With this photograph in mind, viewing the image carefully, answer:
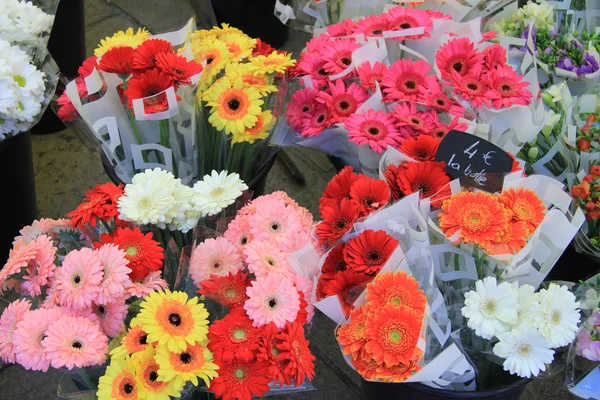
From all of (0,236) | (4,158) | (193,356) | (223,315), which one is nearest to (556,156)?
(223,315)

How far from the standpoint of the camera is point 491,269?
1.06 metres

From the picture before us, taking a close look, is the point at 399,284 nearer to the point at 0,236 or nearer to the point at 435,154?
the point at 435,154

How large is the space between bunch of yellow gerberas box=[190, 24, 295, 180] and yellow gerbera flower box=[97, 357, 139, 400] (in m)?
0.58

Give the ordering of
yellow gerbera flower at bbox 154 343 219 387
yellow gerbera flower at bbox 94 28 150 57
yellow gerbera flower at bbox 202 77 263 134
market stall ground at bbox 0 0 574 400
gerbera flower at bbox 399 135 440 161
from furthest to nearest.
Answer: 1. market stall ground at bbox 0 0 574 400
2. yellow gerbera flower at bbox 94 28 150 57
3. yellow gerbera flower at bbox 202 77 263 134
4. gerbera flower at bbox 399 135 440 161
5. yellow gerbera flower at bbox 154 343 219 387

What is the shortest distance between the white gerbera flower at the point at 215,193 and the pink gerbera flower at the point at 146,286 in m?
0.16

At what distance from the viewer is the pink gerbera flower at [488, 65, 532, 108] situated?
1.37 m

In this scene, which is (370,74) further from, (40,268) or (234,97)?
(40,268)

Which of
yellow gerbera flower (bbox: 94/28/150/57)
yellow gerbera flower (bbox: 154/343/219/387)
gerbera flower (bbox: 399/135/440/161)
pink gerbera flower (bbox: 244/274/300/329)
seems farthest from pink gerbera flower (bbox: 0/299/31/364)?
gerbera flower (bbox: 399/135/440/161)

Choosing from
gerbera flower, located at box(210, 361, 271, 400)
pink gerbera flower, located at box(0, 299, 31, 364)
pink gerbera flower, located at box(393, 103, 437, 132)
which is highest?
pink gerbera flower, located at box(393, 103, 437, 132)

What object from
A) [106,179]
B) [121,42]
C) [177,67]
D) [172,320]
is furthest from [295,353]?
[106,179]

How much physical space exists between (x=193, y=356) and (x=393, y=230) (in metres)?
0.40

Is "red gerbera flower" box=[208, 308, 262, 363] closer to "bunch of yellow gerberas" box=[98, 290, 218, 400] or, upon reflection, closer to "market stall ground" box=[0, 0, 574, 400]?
"bunch of yellow gerberas" box=[98, 290, 218, 400]

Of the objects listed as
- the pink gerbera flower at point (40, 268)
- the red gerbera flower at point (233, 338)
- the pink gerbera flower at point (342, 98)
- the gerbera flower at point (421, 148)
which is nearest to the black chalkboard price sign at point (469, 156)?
the gerbera flower at point (421, 148)

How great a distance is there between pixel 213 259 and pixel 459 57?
0.79 meters
